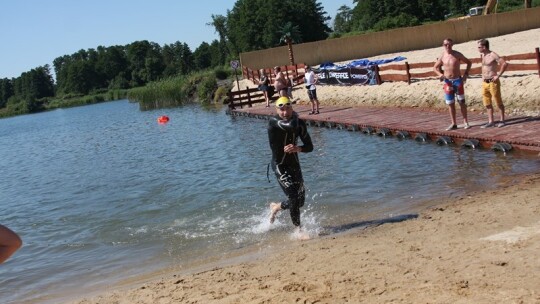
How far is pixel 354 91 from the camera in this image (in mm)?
24953

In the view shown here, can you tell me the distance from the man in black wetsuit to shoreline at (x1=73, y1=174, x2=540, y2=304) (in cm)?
72

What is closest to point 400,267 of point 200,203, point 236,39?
point 200,203

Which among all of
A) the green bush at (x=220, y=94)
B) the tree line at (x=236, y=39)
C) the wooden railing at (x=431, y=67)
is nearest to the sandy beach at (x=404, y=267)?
the wooden railing at (x=431, y=67)

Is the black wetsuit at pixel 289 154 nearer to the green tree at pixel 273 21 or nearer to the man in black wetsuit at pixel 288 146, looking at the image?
the man in black wetsuit at pixel 288 146

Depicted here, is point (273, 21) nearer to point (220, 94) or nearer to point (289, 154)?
point (220, 94)

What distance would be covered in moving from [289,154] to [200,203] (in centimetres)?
426

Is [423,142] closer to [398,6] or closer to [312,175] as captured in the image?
[312,175]

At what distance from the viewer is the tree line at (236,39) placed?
82.6 metres

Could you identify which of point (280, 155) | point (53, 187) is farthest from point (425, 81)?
point (280, 155)

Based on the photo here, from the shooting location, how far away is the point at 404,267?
223 inches

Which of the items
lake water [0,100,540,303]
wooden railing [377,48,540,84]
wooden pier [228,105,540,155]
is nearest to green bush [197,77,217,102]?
wooden pier [228,105,540,155]

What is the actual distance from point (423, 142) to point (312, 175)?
300 cm

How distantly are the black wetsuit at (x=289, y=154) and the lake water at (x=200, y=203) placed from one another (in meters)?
0.70

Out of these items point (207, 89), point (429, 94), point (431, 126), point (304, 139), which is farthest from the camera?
point (207, 89)
